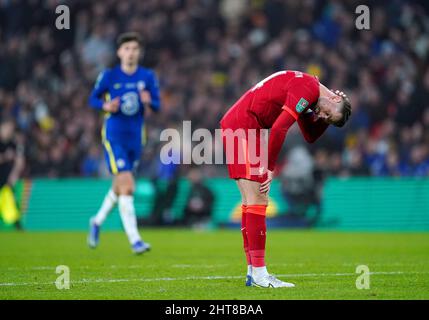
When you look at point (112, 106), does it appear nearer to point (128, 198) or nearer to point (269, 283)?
point (128, 198)

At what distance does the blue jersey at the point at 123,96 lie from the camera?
13625 millimetres

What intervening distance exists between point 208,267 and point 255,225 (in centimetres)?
218

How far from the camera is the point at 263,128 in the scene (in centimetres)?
899

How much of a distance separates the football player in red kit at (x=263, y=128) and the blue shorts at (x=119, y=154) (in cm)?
471

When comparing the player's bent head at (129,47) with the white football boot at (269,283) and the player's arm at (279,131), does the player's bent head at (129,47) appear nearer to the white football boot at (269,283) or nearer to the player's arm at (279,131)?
the player's arm at (279,131)

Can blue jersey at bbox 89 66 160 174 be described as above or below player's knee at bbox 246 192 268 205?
above

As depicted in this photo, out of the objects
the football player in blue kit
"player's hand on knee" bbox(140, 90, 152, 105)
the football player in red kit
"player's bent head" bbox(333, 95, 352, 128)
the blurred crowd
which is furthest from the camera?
the blurred crowd

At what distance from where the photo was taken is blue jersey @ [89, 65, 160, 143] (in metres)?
13.6

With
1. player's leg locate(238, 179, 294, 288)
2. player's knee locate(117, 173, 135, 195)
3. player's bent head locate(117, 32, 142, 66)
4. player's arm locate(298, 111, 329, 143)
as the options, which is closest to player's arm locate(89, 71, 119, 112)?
player's bent head locate(117, 32, 142, 66)

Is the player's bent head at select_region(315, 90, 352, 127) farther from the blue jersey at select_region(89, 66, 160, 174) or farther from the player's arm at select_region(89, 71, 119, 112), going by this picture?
the player's arm at select_region(89, 71, 119, 112)

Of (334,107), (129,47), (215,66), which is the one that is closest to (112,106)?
A: (129,47)

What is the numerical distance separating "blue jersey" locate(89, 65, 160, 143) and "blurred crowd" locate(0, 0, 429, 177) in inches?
322
